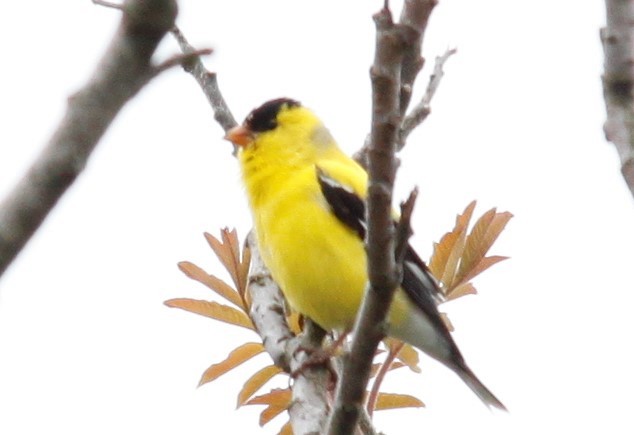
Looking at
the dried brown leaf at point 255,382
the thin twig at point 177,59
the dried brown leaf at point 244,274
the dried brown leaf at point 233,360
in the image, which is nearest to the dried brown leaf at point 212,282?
the dried brown leaf at point 244,274

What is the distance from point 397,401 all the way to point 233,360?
0.68 metres

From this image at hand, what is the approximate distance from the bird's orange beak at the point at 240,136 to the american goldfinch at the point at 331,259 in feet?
1.01

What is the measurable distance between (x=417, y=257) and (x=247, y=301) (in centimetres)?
86

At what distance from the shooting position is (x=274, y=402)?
3.96 m

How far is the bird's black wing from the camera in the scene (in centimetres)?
452

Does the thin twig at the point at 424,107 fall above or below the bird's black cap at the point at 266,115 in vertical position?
below

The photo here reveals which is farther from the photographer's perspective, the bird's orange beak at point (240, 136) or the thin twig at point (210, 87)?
the bird's orange beak at point (240, 136)

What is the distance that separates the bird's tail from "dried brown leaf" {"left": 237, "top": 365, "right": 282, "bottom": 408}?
1.04 meters

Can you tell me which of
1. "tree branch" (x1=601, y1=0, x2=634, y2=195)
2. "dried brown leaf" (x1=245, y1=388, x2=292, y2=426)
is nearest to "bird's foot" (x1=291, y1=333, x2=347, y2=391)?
"dried brown leaf" (x1=245, y1=388, x2=292, y2=426)

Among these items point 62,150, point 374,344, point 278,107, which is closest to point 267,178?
point 278,107

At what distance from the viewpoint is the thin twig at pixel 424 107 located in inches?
169

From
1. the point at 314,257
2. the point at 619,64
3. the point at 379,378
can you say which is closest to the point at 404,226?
the point at 619,64

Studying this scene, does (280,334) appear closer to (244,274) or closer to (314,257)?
(244,274)

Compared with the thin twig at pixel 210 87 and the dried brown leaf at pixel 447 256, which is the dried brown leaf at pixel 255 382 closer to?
the dried brown leaf at pixel 447 256
